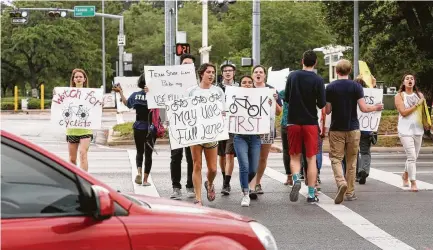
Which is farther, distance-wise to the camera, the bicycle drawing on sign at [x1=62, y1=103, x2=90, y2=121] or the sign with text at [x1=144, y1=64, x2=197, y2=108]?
the sign with text at [x1=144, y1=64, x2=197, y2=108]

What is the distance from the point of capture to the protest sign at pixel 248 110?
34.6ft

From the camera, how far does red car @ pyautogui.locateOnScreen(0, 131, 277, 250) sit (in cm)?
368

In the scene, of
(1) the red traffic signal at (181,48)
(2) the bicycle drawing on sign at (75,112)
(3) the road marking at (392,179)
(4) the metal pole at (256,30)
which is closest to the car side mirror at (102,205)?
(2) the bicycle drawing on sign at (75,112)

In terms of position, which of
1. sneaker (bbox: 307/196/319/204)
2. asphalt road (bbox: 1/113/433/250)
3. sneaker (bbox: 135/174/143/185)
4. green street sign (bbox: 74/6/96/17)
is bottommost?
asphalt road (bbox: 1/113/433/250)

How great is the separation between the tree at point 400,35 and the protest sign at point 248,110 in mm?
12135

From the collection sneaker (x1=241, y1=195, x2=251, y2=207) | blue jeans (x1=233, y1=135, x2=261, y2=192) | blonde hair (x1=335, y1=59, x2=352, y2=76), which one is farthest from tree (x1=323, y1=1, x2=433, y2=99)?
sneaker (x1=241, y1=195, x2=251, y2=207)

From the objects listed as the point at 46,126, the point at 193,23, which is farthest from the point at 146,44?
the point at 46,126

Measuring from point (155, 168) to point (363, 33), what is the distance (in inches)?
483

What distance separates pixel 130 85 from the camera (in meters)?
17.0

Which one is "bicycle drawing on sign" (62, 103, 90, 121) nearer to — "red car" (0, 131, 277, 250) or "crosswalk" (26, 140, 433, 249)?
"crosswalk" (26, 140, 433, 249)

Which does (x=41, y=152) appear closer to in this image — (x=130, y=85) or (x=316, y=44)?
(x=130, y=85)

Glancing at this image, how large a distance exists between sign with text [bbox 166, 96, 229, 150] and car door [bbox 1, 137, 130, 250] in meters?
5.99

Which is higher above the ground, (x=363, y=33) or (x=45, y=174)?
(x=363, y=33)

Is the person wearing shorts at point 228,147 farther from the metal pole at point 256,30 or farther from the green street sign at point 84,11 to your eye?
the green street sign at point 84,11
